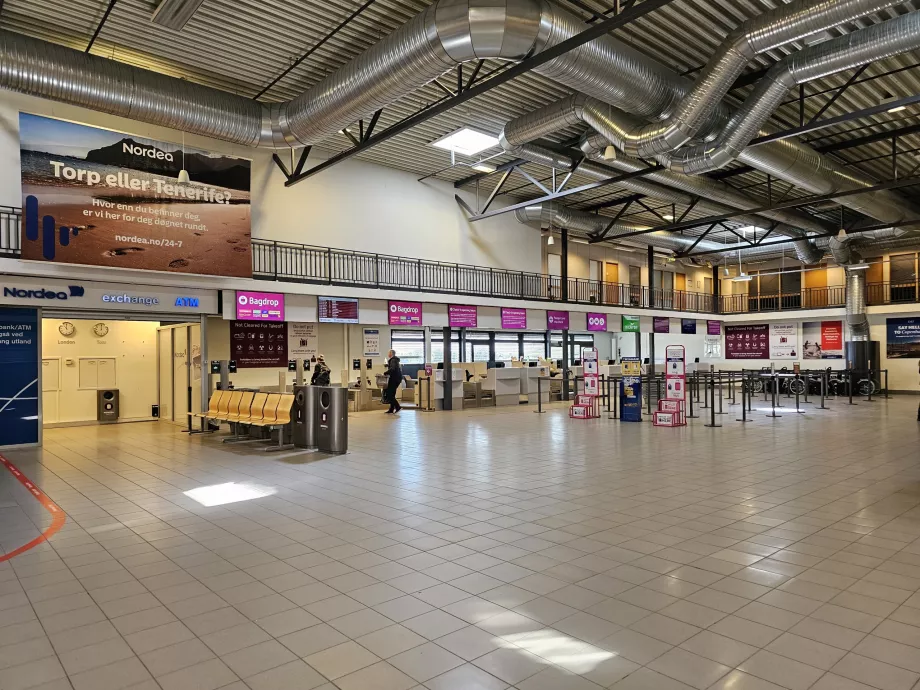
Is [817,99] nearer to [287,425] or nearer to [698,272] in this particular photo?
[287,425]

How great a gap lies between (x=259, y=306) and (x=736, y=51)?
31.1 ft

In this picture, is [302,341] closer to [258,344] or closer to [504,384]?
[258,344]

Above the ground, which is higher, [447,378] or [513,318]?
[513,318]

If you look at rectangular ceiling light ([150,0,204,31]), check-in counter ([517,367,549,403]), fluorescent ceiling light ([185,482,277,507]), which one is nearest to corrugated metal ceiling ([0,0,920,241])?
rectangular ceiling light ([150,0,204,31])

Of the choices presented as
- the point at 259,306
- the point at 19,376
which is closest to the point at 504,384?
the point at 259,306

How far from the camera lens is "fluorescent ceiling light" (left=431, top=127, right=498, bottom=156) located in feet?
34.2

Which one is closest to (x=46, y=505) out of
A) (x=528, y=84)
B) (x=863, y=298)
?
(x=528, y=84)

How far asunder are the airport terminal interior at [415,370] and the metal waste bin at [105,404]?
8cm

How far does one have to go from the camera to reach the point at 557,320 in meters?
18.2

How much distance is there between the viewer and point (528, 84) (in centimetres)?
1034

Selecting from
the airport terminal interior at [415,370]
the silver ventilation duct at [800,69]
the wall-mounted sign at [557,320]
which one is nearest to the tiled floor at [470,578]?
the airport terminal interior at [415,370]

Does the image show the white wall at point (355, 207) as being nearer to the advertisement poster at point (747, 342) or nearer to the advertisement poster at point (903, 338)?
the advertisement poster at point (747, 342)

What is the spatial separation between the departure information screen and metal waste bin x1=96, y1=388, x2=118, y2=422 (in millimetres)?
4911

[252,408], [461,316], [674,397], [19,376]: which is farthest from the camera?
[461,316]
